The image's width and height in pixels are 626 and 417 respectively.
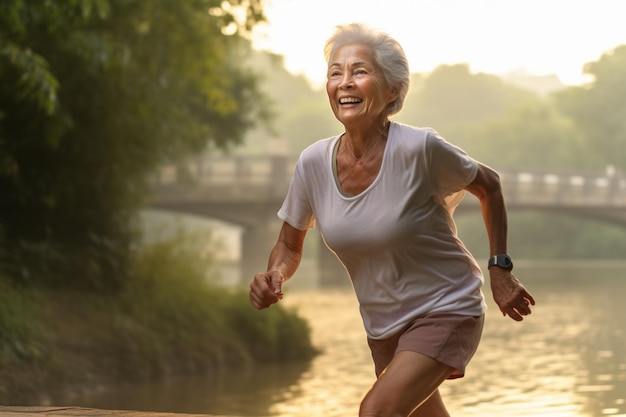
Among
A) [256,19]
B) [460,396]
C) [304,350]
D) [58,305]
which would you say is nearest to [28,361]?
[58,305]

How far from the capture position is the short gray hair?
3723 millimetres

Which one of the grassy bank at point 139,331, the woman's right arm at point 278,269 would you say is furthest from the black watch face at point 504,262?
the grassy bank at point 139,331

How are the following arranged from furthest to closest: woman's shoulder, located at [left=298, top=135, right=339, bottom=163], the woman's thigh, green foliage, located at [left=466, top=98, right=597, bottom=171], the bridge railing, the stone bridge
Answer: green foliage, located at [left=466, top=98, right=597, bottom=171] < the stone bridge < the bridge railing < woman's shoulder, located at [left=298, top=135, right=339, bottom=163] < the woman's thigh

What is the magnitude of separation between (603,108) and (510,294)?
55916mm

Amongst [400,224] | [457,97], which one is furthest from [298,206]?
[457,97]

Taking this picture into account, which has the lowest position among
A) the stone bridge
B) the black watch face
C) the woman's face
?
the black watch face

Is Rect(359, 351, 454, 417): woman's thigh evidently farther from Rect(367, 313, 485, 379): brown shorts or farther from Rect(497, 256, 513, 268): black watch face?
Rect(497, 256, 513, 268): black watch face

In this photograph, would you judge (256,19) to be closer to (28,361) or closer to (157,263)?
(157,263)

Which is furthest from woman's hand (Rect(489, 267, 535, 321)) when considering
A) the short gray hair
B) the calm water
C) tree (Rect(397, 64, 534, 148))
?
tree (Rect(397, 64, 534, 148))

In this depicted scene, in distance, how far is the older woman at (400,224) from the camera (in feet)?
11.9

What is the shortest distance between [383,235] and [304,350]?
11.5 meters

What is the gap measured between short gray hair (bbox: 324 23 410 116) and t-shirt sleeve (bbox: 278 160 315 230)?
350mm

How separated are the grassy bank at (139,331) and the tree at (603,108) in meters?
43.6

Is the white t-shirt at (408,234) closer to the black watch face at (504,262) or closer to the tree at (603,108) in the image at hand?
the black watch face at (504,262)
